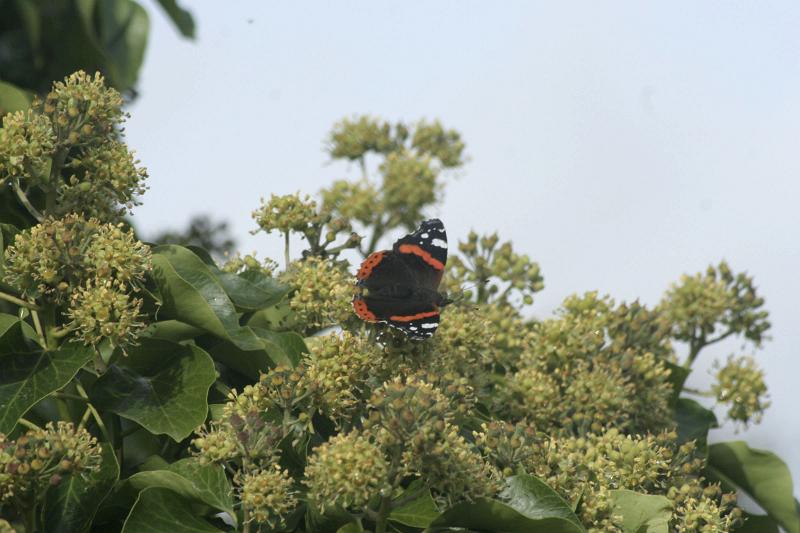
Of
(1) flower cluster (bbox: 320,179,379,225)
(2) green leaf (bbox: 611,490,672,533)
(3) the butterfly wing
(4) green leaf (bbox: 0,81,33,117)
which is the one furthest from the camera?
(1) flower cluster (bbox: 320,179,379,225)

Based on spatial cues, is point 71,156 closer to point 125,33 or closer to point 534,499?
point 534,499

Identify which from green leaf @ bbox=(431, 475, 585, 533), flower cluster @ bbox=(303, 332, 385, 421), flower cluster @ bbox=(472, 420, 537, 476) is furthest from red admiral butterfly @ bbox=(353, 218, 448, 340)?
green leaf @ bbox=(431, 475, 585, 533)

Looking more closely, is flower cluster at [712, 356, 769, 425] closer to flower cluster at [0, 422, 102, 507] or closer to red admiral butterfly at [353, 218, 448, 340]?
red admiral butterfly at [353, 218, 448, 340]

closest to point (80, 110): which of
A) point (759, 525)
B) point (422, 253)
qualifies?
point (422, 253)

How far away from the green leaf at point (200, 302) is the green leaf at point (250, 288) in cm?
11

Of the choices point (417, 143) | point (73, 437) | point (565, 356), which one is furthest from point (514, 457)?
point (417, 143)

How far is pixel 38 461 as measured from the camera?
2588 millimetres

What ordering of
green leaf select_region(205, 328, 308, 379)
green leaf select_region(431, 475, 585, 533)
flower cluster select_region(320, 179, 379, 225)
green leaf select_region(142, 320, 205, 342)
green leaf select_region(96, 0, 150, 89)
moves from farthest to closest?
1. green leaf select_region(96, 0, 150, 89)
2. flower cluster select_region(320, 179, 379, 225)
3. green leaf select_region(142, 320, 205, 342)
4. green leaf select_region(205, 328, 308, 379)
5. green leaf select_region(431, 475, 585, 533)

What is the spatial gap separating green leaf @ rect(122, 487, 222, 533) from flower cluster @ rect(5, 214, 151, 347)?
1.30ft

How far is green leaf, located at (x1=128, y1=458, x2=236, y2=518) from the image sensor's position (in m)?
2.77

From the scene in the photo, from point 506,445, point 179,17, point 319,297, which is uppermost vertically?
point 179,17

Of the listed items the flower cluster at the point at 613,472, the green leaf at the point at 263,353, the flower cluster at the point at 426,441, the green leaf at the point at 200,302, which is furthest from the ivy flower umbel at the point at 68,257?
the flower cluster at the point at 613,472

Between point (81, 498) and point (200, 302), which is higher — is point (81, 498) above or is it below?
below

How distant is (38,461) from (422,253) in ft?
5.83
